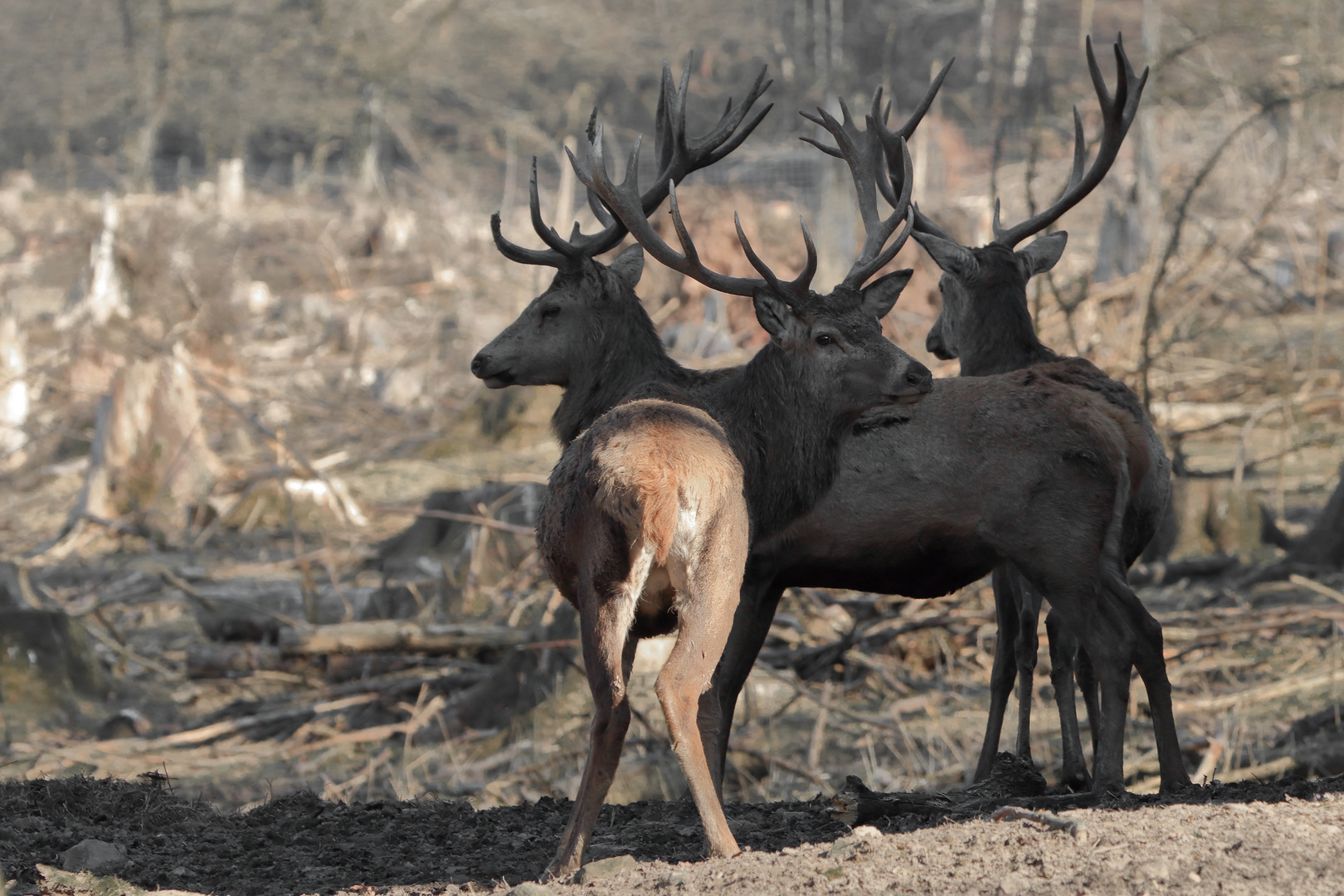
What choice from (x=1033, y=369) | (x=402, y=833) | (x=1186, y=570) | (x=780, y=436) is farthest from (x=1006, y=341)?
(x=1186, y=570)

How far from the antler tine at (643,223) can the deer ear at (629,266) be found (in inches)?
17.5

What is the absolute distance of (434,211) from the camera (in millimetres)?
27359

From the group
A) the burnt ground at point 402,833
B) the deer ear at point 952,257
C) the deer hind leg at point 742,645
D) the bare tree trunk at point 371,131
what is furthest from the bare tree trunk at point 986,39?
the burnt ground at point 402,833

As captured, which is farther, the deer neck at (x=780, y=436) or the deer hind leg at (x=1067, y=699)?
the deer hind leg at (x=1067, y=699)

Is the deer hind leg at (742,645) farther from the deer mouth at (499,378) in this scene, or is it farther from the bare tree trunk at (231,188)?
the bare tree trunk at (231,188)

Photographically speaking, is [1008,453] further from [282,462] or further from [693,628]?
[282,462]

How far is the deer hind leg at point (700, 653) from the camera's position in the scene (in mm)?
4355

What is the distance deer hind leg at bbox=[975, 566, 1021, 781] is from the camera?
644 cm

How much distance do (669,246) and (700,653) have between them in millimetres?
2364

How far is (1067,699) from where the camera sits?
6.41 metres

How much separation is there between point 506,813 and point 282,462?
861 cm

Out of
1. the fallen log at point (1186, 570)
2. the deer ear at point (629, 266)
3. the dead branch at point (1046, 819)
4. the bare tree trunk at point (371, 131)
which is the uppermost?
the bare tree trunk at point (371, 131)

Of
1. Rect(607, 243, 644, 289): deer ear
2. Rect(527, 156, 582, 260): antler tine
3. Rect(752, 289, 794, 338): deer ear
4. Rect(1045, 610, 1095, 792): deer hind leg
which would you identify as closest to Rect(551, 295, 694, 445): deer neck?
Rect(607, 243, 644, 289): deer ear

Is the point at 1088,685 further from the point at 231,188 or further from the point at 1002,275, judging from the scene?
the point at 231,188
